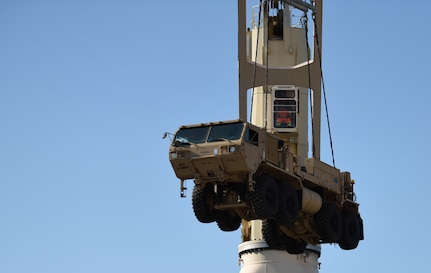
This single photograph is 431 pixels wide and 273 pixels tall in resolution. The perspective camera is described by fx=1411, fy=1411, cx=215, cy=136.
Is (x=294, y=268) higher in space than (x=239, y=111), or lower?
lower

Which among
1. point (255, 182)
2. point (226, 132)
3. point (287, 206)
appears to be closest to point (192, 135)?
point (226, 132)

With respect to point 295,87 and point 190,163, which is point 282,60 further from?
point 190,163

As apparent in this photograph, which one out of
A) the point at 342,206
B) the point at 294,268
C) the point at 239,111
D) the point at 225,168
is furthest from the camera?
the point at 294,268

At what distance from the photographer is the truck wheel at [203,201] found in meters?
62.2

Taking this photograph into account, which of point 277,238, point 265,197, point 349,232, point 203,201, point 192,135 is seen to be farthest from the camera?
point 349,232

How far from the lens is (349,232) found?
68562 mm

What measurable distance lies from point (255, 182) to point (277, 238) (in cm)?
934

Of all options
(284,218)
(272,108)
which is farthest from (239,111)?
(284,218)

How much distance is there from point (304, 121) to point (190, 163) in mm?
27115

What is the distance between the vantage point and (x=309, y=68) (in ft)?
255

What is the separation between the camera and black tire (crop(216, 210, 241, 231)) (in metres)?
63.7

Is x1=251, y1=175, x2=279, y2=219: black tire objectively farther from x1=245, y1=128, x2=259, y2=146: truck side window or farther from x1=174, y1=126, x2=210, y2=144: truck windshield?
x1=174, y1=126, x2=210, y2=144: truck windshield

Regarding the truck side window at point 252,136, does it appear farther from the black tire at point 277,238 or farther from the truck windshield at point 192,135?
the black tire at point 277,238

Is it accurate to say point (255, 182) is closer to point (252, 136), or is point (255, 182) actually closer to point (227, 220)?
point (252, 136)
